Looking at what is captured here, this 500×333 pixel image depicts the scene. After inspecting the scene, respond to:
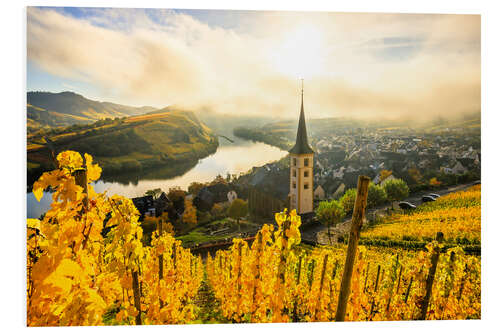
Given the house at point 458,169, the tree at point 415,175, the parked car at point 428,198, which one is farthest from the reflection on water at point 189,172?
the house at point 458,169

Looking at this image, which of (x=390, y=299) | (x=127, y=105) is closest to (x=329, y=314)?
(x=390, y=299)

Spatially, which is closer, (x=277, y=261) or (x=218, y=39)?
(x=277, y=261)

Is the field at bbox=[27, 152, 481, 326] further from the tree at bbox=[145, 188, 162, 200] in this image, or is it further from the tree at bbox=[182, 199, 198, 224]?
the tree at bbox=[145, 188, 162, 200]

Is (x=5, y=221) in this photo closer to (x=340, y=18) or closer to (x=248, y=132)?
(x=248, y=132)

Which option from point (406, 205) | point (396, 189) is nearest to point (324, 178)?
point (396, 189)

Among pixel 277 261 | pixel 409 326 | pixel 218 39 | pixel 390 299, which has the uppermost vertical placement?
pixel 218 39

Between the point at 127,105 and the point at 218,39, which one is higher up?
the point at 218,39

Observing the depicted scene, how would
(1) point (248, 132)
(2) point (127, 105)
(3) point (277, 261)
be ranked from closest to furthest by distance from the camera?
(3) point (277, 261)
(2) point (127, 105)
(1) point (248, 132)

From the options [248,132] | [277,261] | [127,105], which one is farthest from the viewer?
[248,132]
